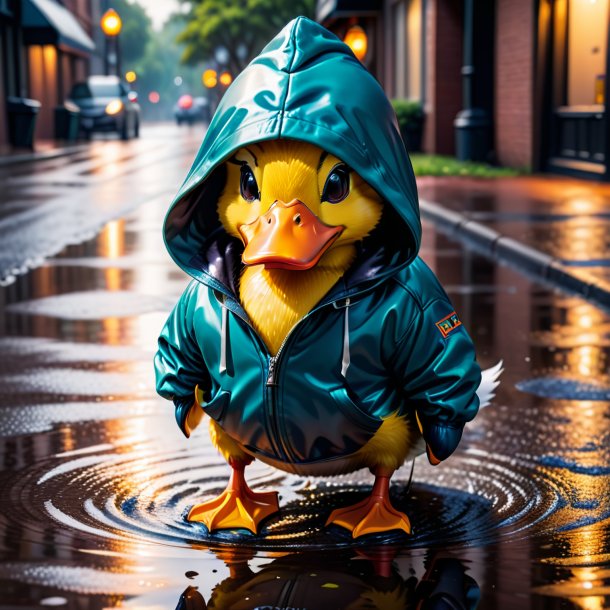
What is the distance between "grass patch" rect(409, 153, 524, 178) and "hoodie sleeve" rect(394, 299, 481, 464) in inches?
664

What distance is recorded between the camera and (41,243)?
13227mm

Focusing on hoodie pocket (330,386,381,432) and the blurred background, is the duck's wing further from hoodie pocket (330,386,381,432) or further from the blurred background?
the blurred background

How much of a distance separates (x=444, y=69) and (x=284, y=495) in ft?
78.5

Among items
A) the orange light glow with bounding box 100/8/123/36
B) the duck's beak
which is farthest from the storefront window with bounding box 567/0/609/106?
the orange light glow with bounding box 100/8/123/36

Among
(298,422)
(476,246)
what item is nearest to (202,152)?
(298,422)

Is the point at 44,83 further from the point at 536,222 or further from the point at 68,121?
the point at 536,222

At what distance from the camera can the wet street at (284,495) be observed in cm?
325

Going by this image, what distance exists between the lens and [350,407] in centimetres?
350

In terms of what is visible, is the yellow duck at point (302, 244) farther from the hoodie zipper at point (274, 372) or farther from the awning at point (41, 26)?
the awning at point (41, 26)

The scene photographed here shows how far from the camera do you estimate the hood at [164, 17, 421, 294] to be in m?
Answer: 3.40

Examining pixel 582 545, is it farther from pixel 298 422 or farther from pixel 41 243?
pixel 41 243

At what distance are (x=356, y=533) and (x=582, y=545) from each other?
24.7 inches

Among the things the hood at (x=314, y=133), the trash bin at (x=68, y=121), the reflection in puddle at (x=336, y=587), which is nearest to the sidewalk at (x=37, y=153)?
the trash bin at (x=68, y=121)

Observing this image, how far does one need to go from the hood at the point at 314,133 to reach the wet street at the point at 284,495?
75cm
